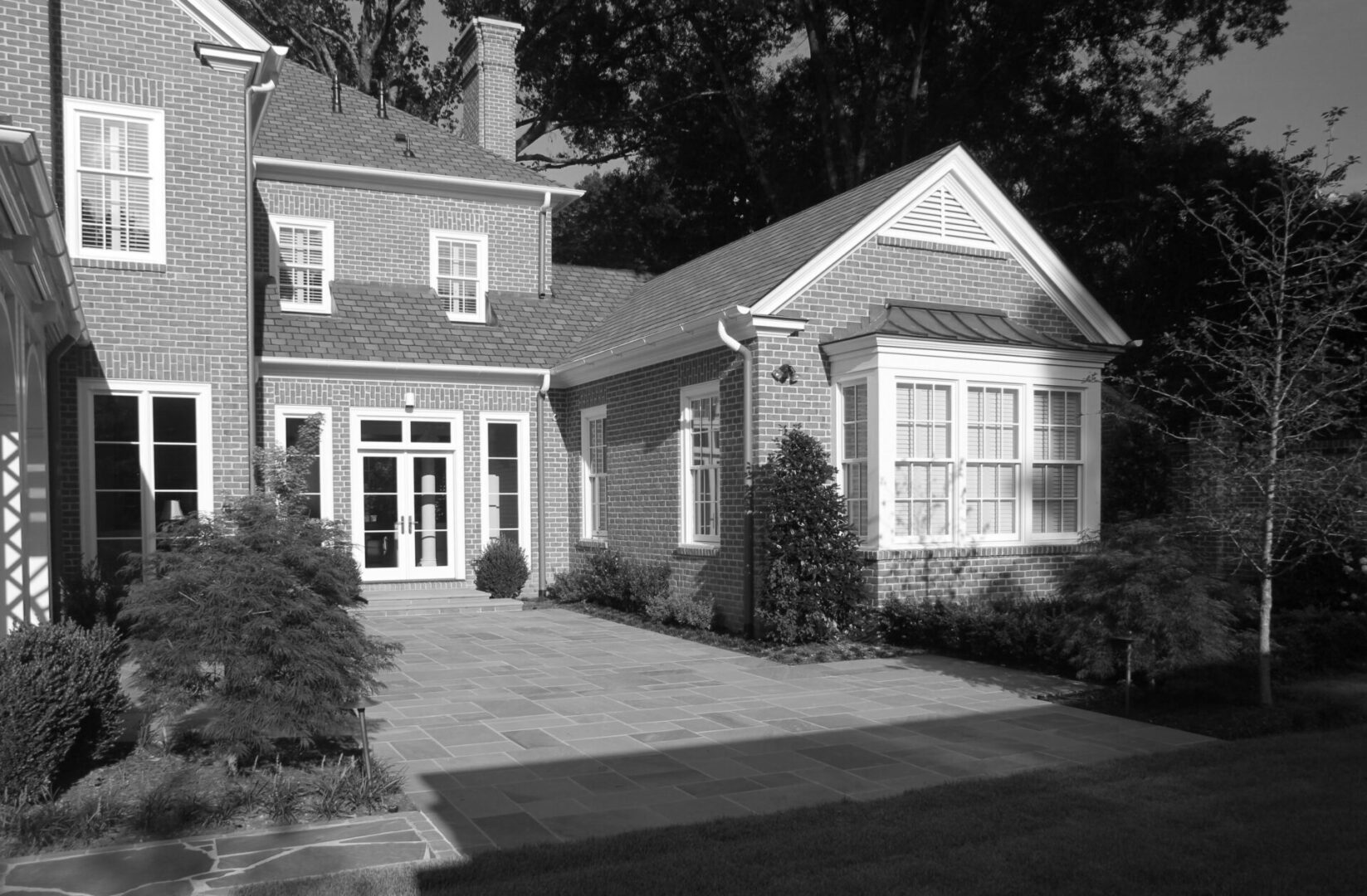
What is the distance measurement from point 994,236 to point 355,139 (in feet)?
36.6

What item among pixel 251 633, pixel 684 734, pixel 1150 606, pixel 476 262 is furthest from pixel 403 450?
pixel 1150 606

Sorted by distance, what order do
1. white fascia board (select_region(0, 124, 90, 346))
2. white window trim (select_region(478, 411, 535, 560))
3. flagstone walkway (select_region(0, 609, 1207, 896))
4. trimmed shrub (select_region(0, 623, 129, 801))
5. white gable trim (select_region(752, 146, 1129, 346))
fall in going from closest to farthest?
flagstone walkway (select_region(0, 609, 1207, 896))
trimmed shrub (select_region(0, 623, 129, 801))
white fascia board (select_region(0, 124, 90, 346))
white gable trim (select_region(752, 146, 1129, 346))
white window trim (select_region(478, 411, 535, 560))

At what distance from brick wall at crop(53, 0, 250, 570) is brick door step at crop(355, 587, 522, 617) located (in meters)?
3.72

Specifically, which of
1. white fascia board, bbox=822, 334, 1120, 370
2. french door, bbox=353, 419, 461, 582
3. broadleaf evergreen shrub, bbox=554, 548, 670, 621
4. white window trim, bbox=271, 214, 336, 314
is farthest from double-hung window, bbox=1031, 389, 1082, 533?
white window trim, bbox=271, 214, 336, 314

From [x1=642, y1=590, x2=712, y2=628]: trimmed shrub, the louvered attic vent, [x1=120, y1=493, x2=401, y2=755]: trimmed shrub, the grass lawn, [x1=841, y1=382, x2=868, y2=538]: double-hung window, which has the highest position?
the louvered attic vent

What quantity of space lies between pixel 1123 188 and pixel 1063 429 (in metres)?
13.7

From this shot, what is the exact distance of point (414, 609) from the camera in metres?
15.8

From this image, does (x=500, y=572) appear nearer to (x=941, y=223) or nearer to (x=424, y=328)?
(x=424, y=328)

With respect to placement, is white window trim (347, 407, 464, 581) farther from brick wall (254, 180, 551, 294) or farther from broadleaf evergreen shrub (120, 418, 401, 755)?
broadleaf evergreen shrub (120, 418, 401, 755)

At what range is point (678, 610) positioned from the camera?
545 inches

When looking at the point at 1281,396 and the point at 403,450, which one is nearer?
the point at 1281,396

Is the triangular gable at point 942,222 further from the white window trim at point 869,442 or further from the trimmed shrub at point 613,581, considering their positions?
the trimmed shrub at point 613,581

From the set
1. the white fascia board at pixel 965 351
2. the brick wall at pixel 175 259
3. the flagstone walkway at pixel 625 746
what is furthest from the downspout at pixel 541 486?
the white fascia board at pixel 965 351

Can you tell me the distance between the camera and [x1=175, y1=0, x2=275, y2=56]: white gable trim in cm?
1219
